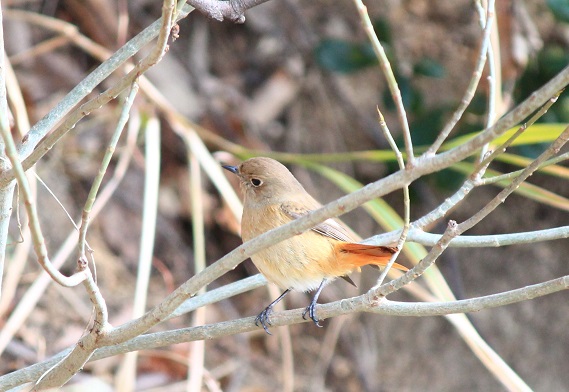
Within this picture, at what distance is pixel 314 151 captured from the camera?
15.9 ft

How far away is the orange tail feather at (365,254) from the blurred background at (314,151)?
1701 millimetres

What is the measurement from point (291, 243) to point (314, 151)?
2254 mm

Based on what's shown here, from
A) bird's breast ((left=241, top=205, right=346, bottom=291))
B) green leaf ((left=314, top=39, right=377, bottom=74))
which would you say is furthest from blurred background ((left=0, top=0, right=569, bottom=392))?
bird's breast ((left=241, top=205, right=346, bottom=291))

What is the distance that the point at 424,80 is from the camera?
4602mm

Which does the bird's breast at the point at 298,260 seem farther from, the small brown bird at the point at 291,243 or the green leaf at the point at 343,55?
the green leaf at the point at 343,55

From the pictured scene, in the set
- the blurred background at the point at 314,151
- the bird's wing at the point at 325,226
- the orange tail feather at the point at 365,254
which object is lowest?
the orange tail feather at the point at 365,254

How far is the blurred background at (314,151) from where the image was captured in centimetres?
431

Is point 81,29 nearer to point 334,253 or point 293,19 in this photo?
point 293,19

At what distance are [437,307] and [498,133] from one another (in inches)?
20.7

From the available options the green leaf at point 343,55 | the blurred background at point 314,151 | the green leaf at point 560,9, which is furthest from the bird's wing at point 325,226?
the green leaf at point 560,9

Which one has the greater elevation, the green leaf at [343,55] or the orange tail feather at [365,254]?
the green leaf at [343,55]

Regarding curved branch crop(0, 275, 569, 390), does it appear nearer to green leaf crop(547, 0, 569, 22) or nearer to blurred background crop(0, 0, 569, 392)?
blurred background crop(0, 0, 569, 392)

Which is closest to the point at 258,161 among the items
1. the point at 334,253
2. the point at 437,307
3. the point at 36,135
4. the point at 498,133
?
the point at 334,253

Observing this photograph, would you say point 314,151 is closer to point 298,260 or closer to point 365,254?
point 298,260
